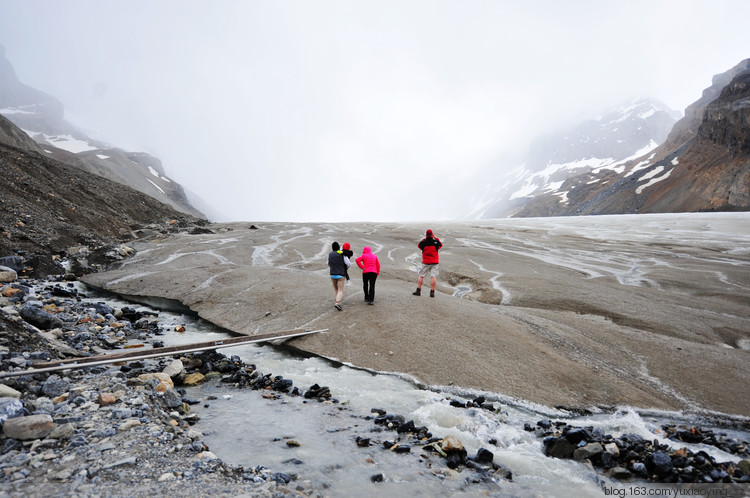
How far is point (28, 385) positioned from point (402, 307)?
8.13 meters

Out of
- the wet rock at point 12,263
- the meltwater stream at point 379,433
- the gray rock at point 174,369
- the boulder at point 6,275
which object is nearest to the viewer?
the meltwater stream at point 379,433

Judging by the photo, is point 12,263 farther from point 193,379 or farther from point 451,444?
point 451,444

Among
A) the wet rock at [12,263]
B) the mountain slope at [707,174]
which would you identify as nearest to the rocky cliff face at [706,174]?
the mountain slope at [707,174]

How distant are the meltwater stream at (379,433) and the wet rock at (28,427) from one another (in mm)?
1731

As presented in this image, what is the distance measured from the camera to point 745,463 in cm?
462

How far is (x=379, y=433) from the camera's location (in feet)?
18.2

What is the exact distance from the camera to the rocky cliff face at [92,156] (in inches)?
3300

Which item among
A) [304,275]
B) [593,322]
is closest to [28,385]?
[304,275]

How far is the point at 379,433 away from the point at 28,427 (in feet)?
14.2

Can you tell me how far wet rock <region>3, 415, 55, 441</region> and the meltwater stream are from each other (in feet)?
5.68

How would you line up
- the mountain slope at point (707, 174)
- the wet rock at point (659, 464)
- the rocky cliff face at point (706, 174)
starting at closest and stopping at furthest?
the wet rock at point (659, 464), the mountain slope at point (707, 174), the rocky cliff face at point (706, 174)

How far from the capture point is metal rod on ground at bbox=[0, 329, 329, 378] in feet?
19.1

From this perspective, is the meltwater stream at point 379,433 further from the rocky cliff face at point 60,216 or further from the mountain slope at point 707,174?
the mountain slope at point 707,174

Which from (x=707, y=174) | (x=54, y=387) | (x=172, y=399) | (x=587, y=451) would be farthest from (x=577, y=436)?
(x=707, y=174)
